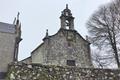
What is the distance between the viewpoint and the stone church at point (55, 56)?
16.1 ft

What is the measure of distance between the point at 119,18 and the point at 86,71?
1470 cm

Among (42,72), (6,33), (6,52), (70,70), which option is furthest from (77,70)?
(6,33)

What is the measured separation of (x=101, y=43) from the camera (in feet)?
73.8

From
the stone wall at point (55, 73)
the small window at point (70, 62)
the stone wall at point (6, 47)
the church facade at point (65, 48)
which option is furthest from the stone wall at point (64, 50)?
the stone wall at point (55, 73)

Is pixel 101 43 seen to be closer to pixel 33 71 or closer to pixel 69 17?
pixel 69 17

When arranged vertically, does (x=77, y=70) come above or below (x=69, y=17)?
below

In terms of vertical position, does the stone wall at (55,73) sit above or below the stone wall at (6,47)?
below

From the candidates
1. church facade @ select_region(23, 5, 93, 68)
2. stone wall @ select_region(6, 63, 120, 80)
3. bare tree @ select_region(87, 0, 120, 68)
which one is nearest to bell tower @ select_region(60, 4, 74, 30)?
church facade @ select_region(23, 5, 93, 68)

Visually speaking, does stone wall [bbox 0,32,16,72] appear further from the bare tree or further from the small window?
the bare tree

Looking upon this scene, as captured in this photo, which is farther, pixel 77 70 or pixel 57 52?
pixel 57 52

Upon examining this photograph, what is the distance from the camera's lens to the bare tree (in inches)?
837

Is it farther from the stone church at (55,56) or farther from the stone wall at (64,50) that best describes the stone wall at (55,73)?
the stone wall at (64,50)

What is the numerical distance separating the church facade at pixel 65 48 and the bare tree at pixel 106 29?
6.07 feet

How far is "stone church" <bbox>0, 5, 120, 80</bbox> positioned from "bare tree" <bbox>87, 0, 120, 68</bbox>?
1.86 m
